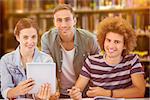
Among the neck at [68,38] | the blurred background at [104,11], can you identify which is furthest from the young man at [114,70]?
the blurred background at [104,11]

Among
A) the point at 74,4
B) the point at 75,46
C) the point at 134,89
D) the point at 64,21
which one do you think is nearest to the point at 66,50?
the point at 75,46

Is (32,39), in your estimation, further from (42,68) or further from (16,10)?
(16,10)

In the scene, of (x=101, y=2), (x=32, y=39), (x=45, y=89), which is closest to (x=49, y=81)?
(x=45, y=89)

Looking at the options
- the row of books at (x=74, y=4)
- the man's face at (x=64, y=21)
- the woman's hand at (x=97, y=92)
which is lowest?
the woman's hand at (x=97, y=92)

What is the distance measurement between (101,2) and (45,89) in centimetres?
195

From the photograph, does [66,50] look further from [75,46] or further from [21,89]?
[21,89]

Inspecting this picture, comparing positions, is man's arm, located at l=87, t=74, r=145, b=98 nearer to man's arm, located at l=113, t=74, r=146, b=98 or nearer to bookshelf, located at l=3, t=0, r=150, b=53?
man's arm, located at l=113, t=74, r=146, b=98

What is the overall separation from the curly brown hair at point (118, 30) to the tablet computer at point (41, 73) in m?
0.29

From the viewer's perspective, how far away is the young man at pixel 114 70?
5.14 ft

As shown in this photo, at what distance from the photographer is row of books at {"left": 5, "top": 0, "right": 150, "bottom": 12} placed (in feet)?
10.5

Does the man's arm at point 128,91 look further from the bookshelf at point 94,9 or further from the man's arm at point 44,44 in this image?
the bookshelf at point 94,9

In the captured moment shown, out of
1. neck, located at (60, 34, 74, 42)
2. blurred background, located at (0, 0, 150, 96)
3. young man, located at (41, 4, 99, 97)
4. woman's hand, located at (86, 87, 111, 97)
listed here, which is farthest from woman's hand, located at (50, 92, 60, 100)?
blurred background, located at (0, 0, 150, 96)

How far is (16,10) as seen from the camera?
3.35 metres

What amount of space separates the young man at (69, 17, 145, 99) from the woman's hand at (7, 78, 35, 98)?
0.24 metres
